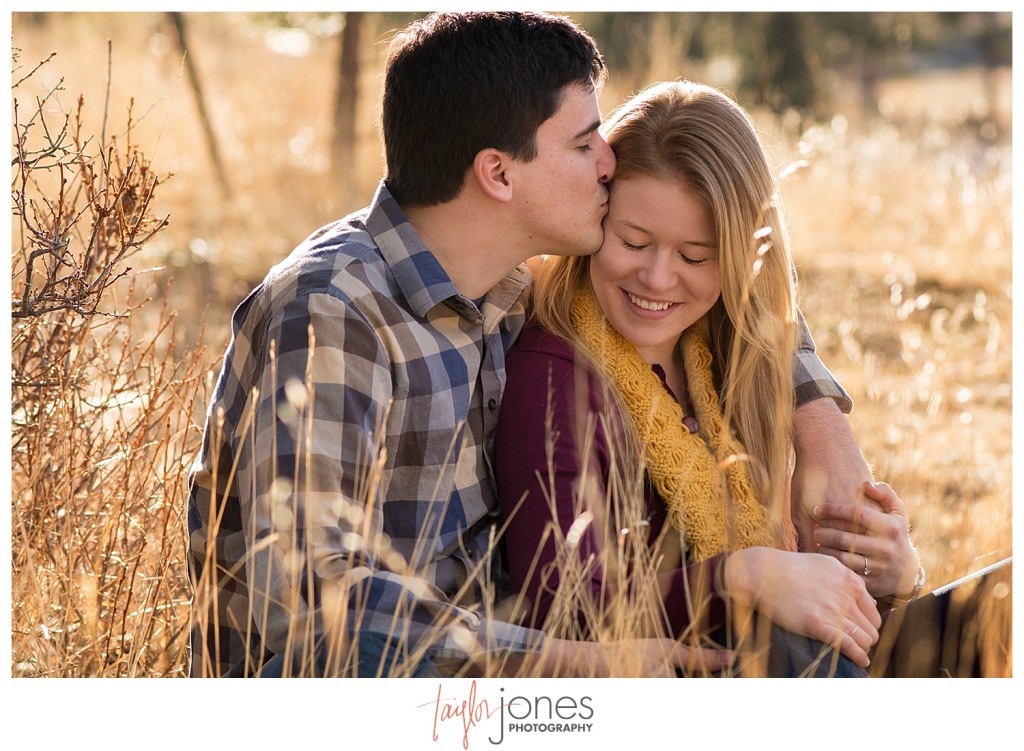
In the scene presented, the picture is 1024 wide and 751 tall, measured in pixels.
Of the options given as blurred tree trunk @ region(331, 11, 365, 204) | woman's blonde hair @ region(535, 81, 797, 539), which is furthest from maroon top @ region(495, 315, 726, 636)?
blurred tree trunk @ region(331, 11, 365, 204)

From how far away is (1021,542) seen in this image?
2240 mm

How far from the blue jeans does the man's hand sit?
1038 mm

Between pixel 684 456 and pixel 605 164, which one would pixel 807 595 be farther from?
pixel 605 164

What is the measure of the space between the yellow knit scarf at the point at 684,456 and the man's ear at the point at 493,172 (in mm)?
324

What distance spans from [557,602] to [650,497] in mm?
547

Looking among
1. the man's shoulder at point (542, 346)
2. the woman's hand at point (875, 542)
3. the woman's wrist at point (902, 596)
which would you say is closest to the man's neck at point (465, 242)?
the man's shoulder at point (542, 346)

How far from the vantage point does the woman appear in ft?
6.77

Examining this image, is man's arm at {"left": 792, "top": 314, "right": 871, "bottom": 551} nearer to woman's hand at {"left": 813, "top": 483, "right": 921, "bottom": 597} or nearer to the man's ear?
woman's hand at {"left": 813, "top": 483, "right": 921, "bottom": 597}

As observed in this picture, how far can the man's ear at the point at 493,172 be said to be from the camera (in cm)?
230

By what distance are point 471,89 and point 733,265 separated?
648 millimetres

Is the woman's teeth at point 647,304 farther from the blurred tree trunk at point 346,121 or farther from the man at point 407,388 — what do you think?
the blurred tree trunk at point 346,121

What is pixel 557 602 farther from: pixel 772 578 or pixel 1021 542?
pixel 1021 542

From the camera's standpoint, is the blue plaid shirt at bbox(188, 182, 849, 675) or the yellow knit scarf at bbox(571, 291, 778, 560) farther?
the yellow knit scarf at bbox(571, 291, 778, 560)

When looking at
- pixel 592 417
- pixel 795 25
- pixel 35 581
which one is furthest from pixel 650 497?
pixel 795 25
